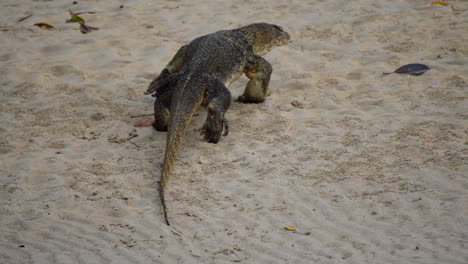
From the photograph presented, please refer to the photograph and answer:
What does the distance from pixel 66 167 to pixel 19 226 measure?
937 millimetres

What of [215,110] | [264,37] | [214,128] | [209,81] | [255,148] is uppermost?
[264,37]

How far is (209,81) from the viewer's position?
5.48 meters

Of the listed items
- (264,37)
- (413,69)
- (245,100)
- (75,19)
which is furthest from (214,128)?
(75,19)

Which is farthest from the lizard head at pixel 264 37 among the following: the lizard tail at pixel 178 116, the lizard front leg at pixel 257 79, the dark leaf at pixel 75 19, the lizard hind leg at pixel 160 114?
the dark leaf at pixel 75 19

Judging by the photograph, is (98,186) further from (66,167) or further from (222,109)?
(222,109)

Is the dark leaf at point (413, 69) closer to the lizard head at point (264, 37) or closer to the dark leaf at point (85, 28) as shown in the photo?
the lizard head at point (264, 37)

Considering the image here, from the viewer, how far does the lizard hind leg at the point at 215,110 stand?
530 cm

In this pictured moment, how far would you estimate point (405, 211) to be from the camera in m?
4.18

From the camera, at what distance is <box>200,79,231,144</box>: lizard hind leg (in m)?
5.30

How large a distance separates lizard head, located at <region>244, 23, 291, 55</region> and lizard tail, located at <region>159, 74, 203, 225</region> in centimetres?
129

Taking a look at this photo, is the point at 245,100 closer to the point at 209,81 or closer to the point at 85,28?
the point at 209,81

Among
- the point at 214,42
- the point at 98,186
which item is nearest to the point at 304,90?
the point at 214,42

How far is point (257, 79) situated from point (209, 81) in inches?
31.2

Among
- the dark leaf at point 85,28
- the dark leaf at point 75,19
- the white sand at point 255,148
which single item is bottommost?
the white sand at point 255,148
